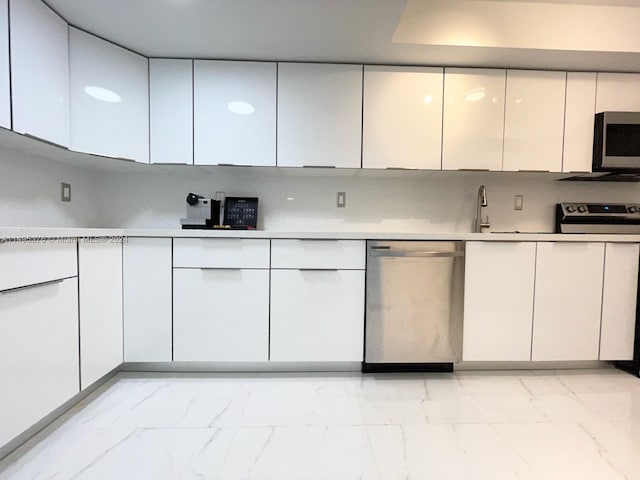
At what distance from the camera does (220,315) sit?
6.46 ft

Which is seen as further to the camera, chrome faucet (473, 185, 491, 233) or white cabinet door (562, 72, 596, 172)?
chrome faucet (473, 185, 491, 233)

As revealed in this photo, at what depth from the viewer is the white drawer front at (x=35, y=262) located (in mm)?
1196

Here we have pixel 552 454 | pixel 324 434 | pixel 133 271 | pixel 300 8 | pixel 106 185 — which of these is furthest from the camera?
pixel 106 185

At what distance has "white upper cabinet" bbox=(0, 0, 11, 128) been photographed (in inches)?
53.8

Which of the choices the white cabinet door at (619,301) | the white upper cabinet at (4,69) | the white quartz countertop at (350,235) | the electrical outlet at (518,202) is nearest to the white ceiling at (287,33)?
the white upper cabinet at (4,69)

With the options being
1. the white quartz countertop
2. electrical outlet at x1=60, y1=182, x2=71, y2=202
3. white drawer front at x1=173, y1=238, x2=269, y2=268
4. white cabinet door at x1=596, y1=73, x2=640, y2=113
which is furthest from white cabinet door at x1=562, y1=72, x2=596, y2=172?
electrical outlet at x1=60, y1=182, x2=71, y2=202

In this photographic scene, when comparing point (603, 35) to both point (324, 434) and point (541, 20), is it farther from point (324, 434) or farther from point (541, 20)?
point (324, 434)

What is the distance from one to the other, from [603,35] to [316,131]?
184 cm

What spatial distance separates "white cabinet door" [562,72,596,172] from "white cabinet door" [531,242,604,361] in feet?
1.98

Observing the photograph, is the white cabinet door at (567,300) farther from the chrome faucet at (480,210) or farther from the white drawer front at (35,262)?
the white drawer front at (35,262)

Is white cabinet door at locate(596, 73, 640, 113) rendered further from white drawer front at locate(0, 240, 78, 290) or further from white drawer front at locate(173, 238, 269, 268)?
white drawer front at locate(0, 240, 78, 290)

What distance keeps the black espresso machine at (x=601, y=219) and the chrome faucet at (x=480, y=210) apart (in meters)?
0.56

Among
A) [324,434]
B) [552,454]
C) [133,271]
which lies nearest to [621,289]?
[552,454]

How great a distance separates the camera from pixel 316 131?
215 cm
